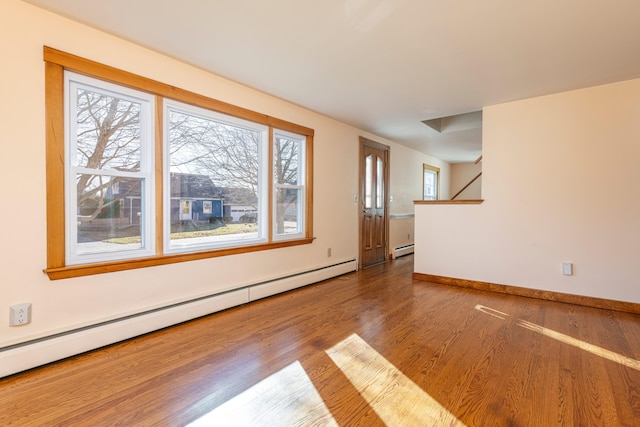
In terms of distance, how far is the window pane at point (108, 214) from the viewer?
2203 mm

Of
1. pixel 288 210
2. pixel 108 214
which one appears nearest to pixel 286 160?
pixel 288 210

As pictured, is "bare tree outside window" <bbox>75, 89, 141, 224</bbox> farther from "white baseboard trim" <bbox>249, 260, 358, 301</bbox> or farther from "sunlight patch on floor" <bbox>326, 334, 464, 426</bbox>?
"sunlight patch on floor" <bbox>326, 334, 464, 426</bbox>

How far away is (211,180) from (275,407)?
2.14 meters

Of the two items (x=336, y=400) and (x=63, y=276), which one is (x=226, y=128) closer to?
(x=63, y=276)

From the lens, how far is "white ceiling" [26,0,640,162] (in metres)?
1.95

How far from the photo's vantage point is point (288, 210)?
387cm

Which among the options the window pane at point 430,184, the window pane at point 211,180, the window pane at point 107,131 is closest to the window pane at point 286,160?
Result: the window pane at point 211,180

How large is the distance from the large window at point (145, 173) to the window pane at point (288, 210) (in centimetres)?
18

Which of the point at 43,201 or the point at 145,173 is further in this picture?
the point at 145,173

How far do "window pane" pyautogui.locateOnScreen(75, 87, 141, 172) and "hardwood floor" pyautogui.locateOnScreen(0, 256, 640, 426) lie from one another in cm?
139

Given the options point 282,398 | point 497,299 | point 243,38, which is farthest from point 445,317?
point 243,38

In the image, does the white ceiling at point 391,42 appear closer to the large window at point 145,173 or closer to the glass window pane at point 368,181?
the large window at point 145,173

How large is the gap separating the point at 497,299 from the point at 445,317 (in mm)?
1027

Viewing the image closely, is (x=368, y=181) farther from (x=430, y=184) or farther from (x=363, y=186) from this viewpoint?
(x=430, y=184)
